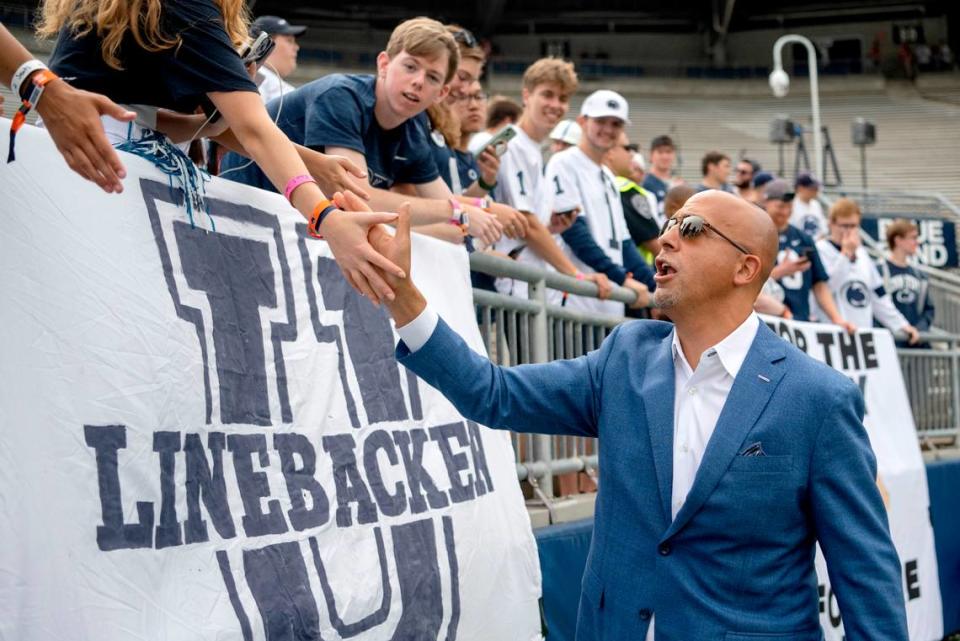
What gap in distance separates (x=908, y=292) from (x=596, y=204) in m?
5.51

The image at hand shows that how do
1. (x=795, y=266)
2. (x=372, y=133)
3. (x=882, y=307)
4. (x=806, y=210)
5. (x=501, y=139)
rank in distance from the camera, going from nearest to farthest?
(x=372, y=133) → (x=501, y=139) → (x=795, y=266) → (x=882, y=307) → (x=806, y=210)

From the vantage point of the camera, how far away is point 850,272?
382 inches

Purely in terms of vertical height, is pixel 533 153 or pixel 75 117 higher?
pixel 533 153

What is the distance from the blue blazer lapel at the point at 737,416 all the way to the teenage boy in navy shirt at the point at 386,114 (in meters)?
1.33

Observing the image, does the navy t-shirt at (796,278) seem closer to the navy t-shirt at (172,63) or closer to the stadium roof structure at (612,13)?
the navy t-shirt at (172,63)

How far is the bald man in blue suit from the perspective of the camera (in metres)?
2.65

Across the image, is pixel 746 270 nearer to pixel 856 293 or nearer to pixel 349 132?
pixel 349 132

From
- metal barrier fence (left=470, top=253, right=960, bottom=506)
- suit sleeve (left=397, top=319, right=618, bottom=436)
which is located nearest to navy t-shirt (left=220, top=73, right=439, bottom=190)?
metal barrier fence (left=470, top=253, right=960, bottom=506)

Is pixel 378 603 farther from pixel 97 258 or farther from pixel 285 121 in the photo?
pixel 285 121

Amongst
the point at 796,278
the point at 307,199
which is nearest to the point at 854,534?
the point at 307,199

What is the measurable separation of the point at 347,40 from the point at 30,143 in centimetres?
3559

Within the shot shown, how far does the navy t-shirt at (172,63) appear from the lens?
2.66 m

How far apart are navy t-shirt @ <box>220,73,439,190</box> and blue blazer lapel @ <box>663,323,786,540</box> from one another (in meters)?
1.60

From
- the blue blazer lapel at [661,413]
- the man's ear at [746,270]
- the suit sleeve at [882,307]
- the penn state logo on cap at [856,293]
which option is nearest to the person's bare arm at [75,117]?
the blue blazer lapel at [661,413]
